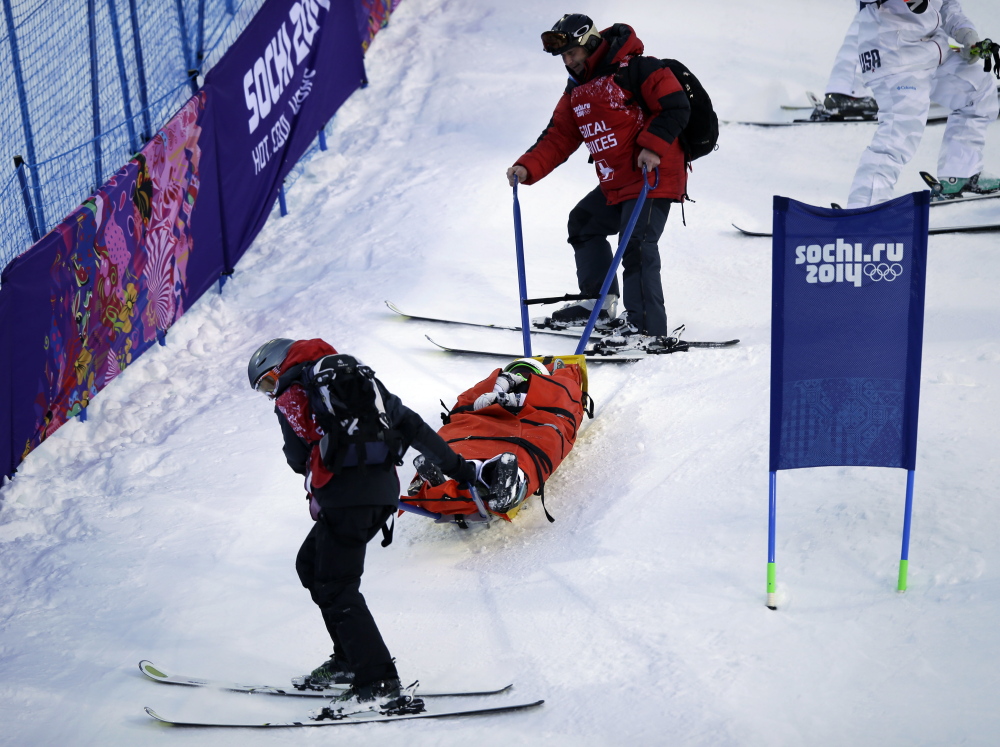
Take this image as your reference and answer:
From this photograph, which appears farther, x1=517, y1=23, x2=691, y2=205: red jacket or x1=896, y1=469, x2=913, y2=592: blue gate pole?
x1=517, y1=23, x2=691, y2=205: red jacket

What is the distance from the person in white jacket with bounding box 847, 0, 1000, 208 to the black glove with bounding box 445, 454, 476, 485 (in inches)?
151

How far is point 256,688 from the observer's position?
10.8 ft

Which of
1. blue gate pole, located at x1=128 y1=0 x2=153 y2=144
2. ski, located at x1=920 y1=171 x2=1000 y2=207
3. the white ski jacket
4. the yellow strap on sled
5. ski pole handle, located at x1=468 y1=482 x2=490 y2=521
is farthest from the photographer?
ski, located at x1=920 y1=171 x2=1000 y2=207

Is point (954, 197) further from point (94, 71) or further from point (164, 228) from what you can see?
point (94, 71)

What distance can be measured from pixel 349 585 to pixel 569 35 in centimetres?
309

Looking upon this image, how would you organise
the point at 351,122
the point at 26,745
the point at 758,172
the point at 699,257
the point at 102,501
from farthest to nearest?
the point at 351,122, the point at 758,172, the point at 699,257, the point at 102,501, the point at 26,745

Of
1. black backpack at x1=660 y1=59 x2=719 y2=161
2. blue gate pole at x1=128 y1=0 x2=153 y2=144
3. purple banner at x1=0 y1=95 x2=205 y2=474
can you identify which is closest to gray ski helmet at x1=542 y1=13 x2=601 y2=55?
black backpack at x1=660 y1=59 x2=719 y2=161

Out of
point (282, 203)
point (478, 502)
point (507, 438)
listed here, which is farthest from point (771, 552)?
point (282, 203)

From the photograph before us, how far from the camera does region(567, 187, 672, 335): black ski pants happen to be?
529cm

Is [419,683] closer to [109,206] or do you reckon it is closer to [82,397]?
[82,397]

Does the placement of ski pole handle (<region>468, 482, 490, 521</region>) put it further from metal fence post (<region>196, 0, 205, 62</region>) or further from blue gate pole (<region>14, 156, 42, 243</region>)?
metal fence post (<region>196, 0, 205, 62</region>)

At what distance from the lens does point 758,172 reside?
8172 millimetres

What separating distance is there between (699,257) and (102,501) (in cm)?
421

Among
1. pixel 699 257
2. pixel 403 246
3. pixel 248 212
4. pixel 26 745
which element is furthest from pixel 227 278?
pixel 26 745
